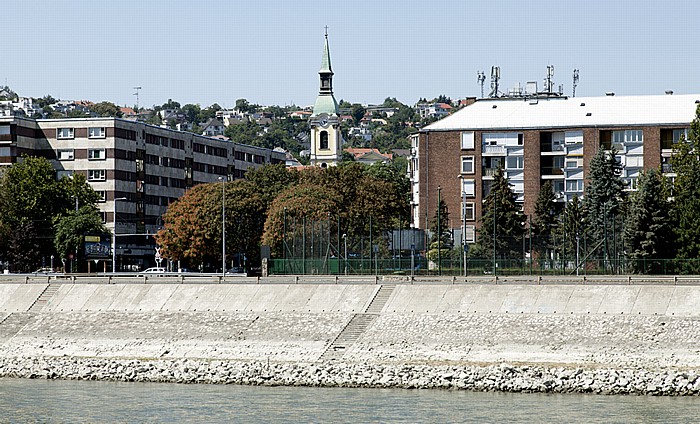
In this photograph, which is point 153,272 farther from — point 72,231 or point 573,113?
point 573,113

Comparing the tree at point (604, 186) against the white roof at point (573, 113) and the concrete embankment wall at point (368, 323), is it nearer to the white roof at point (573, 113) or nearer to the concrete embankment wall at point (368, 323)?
the white roof at point (573, 113)

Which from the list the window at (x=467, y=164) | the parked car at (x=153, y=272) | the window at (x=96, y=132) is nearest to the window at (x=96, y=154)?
the window at (x=96, y=132)

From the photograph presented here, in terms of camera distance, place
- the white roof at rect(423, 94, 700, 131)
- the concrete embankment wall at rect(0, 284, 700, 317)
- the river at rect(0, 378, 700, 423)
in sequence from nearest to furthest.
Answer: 1. the river at rect(0, 378, 700, 423)
2. the concrete embankment wall at rect(0, 284, 700, 317)
3. the white roof at rect(423, 94, 700, 131)

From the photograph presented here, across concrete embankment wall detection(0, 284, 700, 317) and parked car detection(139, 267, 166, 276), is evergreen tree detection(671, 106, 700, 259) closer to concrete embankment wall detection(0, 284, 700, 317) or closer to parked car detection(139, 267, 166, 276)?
concrete embankment wall detection(0, 284, 700, 317)

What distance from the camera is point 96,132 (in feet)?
516

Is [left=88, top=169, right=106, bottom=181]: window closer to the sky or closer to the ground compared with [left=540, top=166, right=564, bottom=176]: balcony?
closer to the sky

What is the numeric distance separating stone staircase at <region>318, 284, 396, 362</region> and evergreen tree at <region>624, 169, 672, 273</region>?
2576 centimetres

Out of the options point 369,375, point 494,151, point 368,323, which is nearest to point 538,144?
point 494,151

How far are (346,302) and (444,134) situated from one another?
206 feet

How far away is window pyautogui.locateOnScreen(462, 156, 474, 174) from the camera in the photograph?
132000 millimetres

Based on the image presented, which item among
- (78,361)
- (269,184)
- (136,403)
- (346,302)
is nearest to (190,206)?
(269,184)

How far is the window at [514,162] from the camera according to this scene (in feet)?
429

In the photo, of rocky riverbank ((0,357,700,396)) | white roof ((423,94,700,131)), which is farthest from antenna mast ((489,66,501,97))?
rocky riverbank ((0,357,700,396))

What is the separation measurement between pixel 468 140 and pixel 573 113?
34.0 feet
